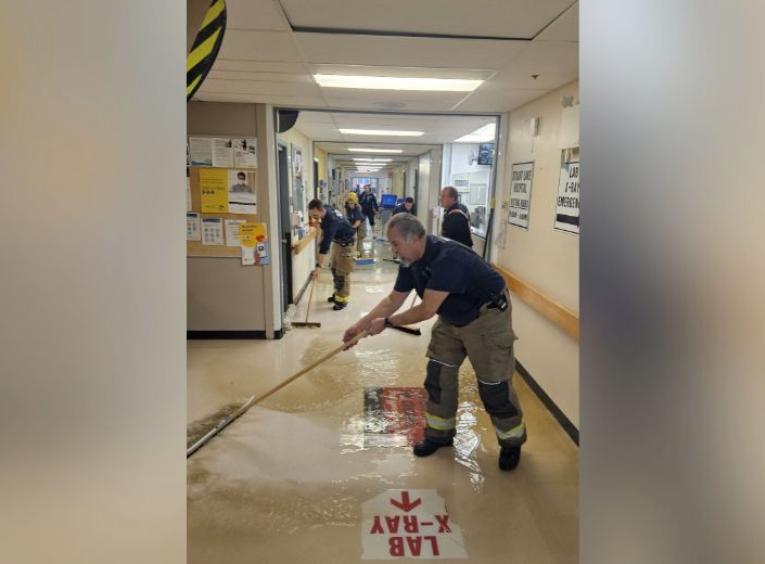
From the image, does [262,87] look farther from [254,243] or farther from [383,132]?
[383,132]

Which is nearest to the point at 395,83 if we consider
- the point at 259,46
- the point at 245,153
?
the point at 259,46

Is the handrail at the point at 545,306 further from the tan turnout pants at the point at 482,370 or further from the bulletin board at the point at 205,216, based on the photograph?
the bulletin board at the point at 205,216

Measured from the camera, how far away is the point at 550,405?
3.31 meters

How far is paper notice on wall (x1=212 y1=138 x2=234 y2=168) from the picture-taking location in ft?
13.6

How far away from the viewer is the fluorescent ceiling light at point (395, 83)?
121 inches

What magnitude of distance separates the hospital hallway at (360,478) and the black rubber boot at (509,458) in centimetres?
4

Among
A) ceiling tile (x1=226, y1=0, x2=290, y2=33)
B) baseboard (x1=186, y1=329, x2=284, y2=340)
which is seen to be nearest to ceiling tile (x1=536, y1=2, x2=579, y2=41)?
ceiling tile (x1=226, y1=0, x2=290, y2=33)

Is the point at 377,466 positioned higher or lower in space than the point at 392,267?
lower

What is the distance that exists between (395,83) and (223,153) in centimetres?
181
